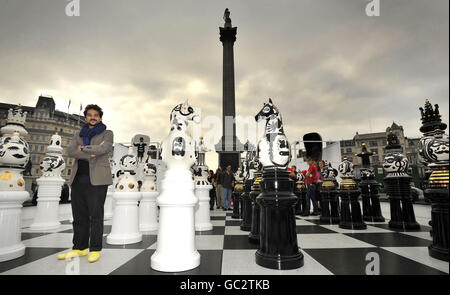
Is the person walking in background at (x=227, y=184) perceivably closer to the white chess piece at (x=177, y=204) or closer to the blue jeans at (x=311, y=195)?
the blue jeans at (x=311, y=195)

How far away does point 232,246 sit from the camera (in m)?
1.67

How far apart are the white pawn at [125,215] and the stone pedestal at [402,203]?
2600 millimetres

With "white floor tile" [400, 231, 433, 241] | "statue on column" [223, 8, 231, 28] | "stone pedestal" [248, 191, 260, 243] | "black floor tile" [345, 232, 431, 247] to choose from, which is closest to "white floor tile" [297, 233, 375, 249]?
"black floor tile" [345, 232, 431, 247]

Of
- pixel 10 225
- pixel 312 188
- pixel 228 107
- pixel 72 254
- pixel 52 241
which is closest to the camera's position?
pixel 72 254

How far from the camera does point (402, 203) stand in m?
2.22

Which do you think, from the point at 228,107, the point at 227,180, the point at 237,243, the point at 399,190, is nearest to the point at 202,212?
the point at 237,243

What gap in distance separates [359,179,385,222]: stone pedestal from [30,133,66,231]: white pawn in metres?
3.82

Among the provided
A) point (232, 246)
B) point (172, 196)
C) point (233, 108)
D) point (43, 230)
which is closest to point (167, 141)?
point (172, 196)

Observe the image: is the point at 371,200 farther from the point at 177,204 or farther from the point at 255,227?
the point at 177,204

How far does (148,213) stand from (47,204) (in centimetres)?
127

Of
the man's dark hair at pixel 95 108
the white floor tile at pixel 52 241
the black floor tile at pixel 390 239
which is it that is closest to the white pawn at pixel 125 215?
the white floor tile at pixel 52 241

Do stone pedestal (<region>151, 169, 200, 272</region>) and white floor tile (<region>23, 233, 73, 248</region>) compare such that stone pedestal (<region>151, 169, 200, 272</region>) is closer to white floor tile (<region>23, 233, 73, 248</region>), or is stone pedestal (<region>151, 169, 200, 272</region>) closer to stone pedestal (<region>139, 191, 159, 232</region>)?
white floor tile (<region>23, 233, 73, 248</region>)
